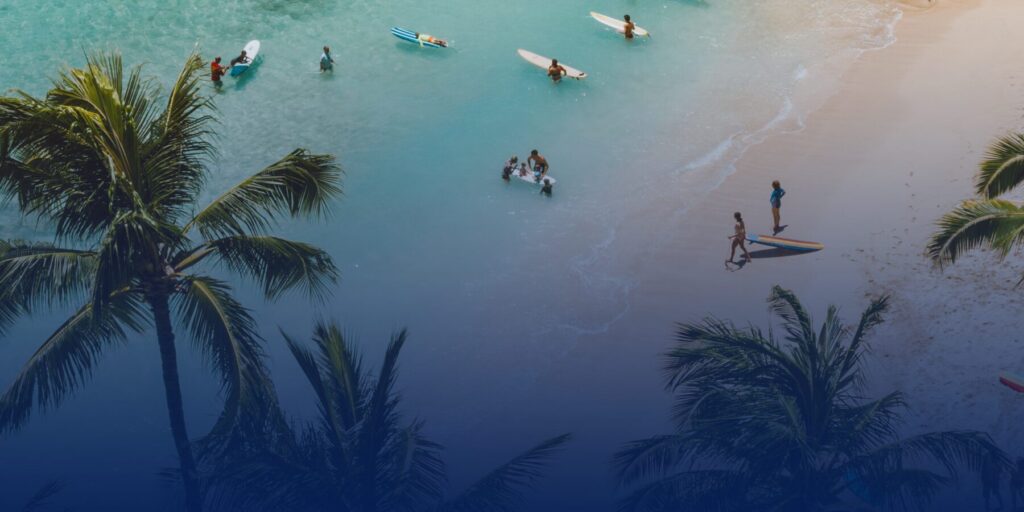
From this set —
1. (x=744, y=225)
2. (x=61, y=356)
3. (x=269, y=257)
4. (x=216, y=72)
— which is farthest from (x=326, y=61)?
(x=61, y=356)

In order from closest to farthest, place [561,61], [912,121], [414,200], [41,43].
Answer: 1. [414,200]
2. [912,121]
3. [561,61]
4. [41,43]

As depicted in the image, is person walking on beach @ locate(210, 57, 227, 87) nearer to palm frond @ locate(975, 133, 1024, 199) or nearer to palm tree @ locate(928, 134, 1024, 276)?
palm tree @ locate(928, 134, 1024, 276)

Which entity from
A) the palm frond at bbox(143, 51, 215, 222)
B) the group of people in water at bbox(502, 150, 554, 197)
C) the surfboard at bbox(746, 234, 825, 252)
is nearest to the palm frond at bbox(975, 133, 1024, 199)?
the surfboard at bbox(746, 234, 825, 252)

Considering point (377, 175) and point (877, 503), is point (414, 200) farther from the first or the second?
point (877, 503)

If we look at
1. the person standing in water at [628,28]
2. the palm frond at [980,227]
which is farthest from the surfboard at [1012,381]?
the person standing in water at [628,28]

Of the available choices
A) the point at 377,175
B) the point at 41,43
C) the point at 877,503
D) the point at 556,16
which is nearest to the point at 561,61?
the point at 556,16

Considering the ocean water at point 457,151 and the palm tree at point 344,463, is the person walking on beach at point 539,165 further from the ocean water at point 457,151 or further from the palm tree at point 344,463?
the palm tree at point 344,463

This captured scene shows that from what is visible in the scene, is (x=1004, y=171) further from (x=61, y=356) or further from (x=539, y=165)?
(x=61, y=356)
